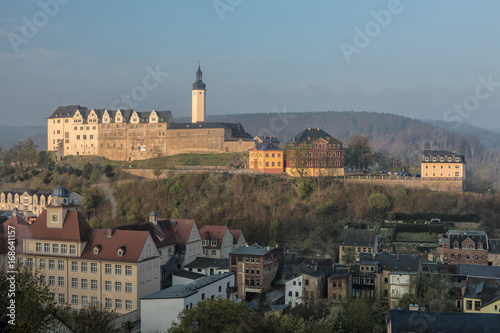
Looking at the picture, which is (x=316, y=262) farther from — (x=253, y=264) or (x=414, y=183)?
(x=414, y=183)

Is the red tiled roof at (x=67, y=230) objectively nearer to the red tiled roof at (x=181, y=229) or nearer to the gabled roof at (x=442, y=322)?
the red tiled roof at (x=181, y=229)

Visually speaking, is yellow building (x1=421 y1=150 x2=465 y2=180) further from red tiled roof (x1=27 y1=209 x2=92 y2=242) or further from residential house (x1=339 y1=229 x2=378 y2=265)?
red tiled roof (x1=27 y1=209 x2=92 y2=242)

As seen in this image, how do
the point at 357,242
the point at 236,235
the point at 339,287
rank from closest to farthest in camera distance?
the point at 339,287 → the point at 357,242 → the point at 236,235

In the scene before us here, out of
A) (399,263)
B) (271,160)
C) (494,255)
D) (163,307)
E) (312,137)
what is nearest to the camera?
(163,307)

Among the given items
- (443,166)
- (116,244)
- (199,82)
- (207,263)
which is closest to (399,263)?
(207,263)

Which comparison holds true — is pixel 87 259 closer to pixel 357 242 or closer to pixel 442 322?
pixel 442 322

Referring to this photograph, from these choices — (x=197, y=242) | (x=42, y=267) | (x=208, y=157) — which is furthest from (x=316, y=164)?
(x=42, y=267)

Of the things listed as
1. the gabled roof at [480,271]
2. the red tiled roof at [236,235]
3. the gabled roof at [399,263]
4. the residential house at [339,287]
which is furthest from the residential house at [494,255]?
the red tiled roof at [236,235]
